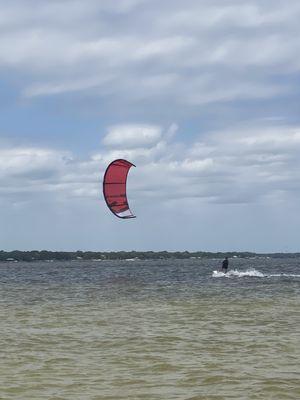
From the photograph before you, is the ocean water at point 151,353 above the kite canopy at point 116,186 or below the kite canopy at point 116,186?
below

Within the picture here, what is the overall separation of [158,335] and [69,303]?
12.4 m

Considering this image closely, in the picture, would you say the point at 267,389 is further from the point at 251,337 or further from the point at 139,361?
the point at 251,337

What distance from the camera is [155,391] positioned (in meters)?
10.6

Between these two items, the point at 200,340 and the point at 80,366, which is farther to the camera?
the point at 200,340

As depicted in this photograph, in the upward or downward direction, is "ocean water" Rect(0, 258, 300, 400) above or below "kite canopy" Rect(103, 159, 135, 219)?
below

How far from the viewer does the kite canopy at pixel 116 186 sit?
116ft

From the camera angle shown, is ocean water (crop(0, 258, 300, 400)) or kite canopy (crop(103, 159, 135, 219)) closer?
ocean water (crop(0, 258, 300, 400))

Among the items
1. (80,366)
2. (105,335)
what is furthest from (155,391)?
(105,335)

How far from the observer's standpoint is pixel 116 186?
121 feet

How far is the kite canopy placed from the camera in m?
35.4

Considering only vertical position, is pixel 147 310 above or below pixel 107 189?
below

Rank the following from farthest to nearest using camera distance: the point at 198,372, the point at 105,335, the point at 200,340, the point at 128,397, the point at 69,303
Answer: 1. the point at 69,303
2. the point at 105,335
3. the point at 200,340
4. the point at 198,372
5. the point at 128,397

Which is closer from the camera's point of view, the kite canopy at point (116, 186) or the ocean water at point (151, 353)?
the ocean water at point (151, 353)

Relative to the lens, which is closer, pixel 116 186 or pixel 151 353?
pixel 151 353
